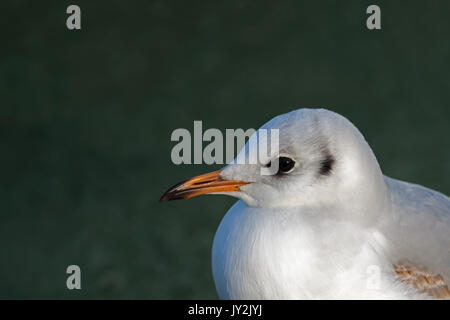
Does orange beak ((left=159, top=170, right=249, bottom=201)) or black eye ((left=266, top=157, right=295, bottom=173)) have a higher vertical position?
black eye ((left=266, top=157, right=295, bottom=173))

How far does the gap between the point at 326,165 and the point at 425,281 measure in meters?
0.26

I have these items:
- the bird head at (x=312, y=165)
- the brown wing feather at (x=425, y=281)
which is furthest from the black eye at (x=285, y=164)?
the brown wing feather at (x=425, y=281)

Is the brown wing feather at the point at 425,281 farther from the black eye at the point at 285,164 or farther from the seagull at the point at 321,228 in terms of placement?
the black eye at the point at 285,164

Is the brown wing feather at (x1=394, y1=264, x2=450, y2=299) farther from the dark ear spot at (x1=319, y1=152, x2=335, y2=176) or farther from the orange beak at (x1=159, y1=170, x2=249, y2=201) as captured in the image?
the orange beak at (x1=159, y1=170, x2=249, y2=201)

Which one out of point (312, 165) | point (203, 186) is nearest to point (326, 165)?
point (312, 165)

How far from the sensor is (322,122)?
1.17 metres

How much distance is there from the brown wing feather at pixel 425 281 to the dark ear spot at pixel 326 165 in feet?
0.65

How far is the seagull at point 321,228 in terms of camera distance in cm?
117

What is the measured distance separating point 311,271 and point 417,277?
0.61ft

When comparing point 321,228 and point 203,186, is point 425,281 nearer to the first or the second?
point 321,228

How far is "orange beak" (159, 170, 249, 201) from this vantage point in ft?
4.02

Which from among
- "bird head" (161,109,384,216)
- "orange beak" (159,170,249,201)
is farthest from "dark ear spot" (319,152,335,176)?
"orange beak" (159,170,249,201)

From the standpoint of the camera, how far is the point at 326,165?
1174mm
